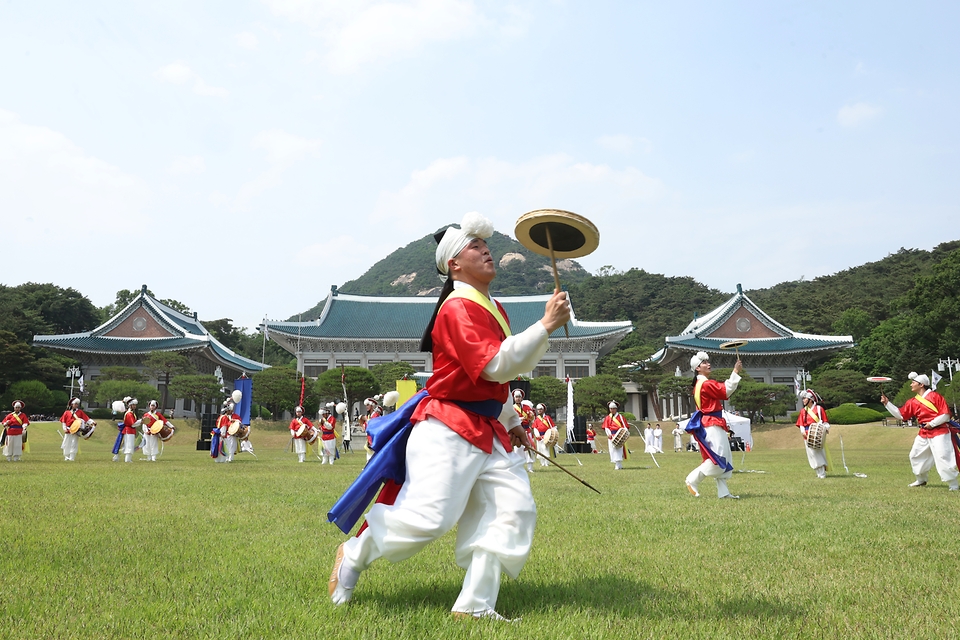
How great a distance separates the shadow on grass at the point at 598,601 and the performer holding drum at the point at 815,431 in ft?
38.9

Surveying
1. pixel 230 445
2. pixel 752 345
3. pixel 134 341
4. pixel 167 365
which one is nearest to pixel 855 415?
pixel 752 345

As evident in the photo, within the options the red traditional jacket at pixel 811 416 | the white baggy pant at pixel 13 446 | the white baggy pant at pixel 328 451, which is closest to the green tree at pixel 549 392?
the white baggy pant at pixel 328 451

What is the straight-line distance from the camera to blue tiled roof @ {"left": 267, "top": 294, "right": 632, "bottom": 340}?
52.2 m

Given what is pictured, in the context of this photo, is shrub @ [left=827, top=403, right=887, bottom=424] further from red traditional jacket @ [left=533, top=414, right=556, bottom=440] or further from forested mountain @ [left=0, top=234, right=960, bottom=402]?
red traditional jacket @ [left=533, top=414, right=556, bottom=440]

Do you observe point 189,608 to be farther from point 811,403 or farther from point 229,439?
point 229,439

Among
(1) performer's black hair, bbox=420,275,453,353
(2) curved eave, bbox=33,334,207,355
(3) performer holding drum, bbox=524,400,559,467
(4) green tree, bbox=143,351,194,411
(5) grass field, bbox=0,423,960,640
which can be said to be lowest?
(5) grass field, bbox=0,423,960,640

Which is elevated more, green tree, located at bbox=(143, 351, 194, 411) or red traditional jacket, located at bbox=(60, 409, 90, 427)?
green tree, located at bbox=(143, 351, 194, 411)

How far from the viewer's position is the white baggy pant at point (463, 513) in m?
3.37

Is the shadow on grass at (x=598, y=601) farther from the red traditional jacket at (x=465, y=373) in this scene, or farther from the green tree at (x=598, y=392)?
the green tree at (x=598, y=392)

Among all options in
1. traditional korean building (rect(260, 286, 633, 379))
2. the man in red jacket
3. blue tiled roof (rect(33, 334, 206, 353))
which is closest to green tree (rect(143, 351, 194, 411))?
blue tiled roof (rect(33, 334, 206, 353))

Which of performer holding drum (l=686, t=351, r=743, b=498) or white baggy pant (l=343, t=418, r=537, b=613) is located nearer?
white baggy pant (l=343, t=418, r=537, b=613)

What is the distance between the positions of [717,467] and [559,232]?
25.6ft

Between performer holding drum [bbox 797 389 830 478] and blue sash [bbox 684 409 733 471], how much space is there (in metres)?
4.81

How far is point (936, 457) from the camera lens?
41.1 feet
